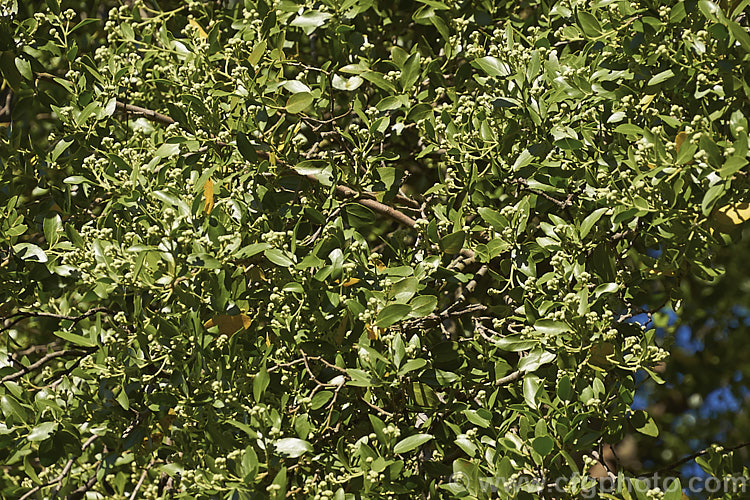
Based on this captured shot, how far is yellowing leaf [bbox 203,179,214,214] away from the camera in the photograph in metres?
1.46

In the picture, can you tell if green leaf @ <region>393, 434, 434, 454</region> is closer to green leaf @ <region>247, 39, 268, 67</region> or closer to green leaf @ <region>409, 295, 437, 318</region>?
green leaf @ <region>409, 295, 437, 318</region>

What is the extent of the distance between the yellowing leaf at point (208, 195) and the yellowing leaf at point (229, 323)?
0.66 feet

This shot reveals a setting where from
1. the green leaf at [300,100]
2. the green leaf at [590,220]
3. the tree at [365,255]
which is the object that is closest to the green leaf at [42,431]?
the tree at [365,255]

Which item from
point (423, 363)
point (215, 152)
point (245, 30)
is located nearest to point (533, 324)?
point (423, 363)

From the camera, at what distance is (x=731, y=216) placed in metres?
1.27

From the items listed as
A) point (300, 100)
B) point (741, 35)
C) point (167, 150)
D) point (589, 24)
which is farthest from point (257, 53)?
point (741, 35)

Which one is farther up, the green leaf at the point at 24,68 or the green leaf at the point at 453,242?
the green leaf at the point at 24,68

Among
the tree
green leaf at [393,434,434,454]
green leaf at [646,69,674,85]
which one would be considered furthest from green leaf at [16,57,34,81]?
green leaf at [646,69,674,85]

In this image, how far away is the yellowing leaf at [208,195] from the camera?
4.79 ft

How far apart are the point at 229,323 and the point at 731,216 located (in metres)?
0.83

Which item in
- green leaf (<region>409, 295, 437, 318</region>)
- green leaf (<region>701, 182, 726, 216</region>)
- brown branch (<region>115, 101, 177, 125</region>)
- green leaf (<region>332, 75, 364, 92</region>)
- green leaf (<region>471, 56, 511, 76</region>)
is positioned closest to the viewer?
green leaf (<region>701, 182, 726, 216</region>)

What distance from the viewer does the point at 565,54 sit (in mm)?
1615

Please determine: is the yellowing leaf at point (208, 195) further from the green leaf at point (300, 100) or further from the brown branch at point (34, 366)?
the brown branch at point (34, 366)

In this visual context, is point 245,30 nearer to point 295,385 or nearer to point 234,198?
point 234,198
